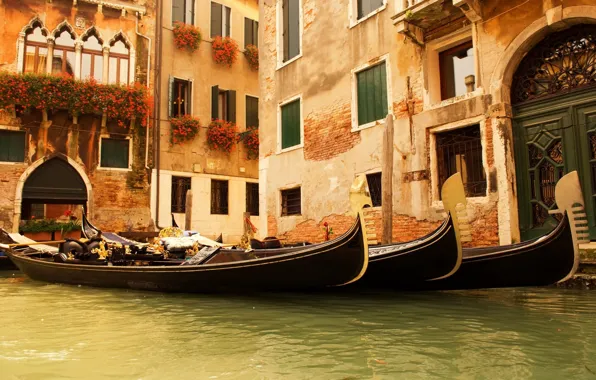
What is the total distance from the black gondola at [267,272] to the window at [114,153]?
6615 millimetres

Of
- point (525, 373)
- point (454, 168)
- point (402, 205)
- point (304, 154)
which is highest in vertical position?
point (304, 154)

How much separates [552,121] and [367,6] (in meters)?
3.71

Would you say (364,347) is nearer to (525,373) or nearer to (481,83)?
(525,373)

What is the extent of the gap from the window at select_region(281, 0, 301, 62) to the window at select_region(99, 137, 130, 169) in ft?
15.1

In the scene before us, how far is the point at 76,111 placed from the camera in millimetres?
10781

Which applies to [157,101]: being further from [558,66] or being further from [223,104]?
[558,66]

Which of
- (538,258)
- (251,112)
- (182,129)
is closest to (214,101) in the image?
(251,112)

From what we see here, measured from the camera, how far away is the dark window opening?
7.81m

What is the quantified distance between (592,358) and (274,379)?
1.56 m

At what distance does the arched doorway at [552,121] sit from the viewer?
17.6ft

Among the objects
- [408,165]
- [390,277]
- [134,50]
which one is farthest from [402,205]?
[134,50]

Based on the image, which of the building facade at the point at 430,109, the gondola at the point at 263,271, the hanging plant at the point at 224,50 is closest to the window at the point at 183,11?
the hanging plant at the point at 224,50

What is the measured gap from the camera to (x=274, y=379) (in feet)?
7.06

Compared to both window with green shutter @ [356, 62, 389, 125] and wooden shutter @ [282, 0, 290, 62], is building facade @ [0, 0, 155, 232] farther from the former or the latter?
window with green shutter @ [356, 62, 389, 125]
